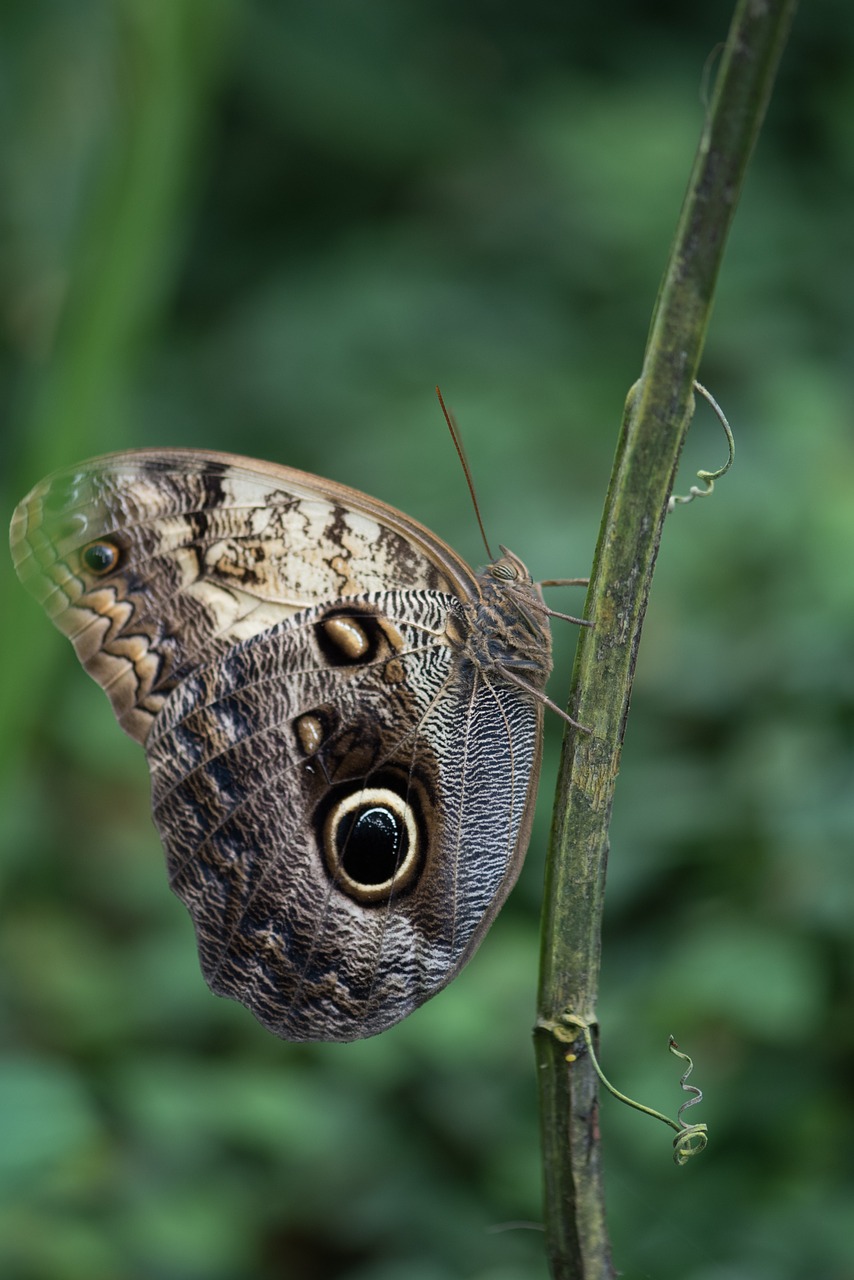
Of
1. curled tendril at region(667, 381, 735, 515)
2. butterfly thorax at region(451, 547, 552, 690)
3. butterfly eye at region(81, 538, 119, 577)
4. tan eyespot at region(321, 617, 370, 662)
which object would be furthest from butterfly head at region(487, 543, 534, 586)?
butterfly eye at region(81, 538, 119, 577)

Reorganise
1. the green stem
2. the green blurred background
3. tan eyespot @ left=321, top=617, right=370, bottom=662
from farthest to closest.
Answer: the green blurred background → tan eyespot @ left=321, top=617, right=370, bottom=662 → the green stem

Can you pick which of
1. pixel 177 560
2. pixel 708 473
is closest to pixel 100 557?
pixel 177 560

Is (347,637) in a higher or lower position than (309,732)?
higher

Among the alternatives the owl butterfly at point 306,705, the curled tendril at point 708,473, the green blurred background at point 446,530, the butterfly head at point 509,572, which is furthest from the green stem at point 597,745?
the green blurred background at point 446,530

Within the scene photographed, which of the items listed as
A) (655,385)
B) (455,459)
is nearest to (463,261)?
(455,459)

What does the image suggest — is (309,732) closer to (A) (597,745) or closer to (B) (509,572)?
(B) (509,572)

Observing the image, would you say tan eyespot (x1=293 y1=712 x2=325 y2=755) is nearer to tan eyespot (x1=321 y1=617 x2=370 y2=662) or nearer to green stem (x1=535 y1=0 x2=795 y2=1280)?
tan eyespot (x1=321 y1=617 x2=370 y2=662)

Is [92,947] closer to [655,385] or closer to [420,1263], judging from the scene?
[420,1263]
